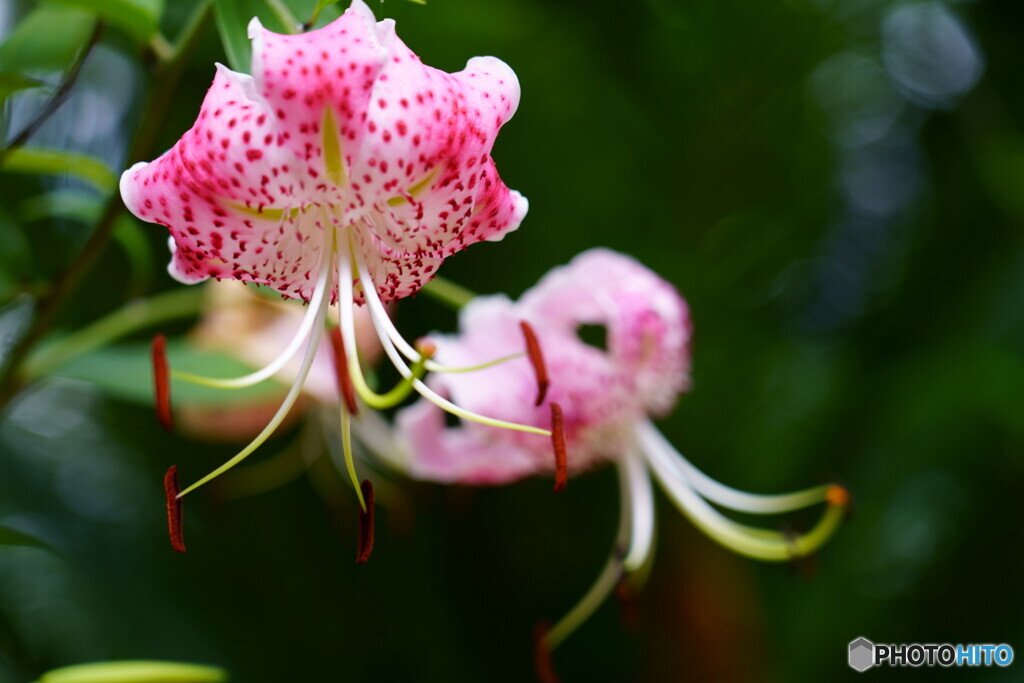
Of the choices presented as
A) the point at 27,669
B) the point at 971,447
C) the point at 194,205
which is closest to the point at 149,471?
the point at 27,669

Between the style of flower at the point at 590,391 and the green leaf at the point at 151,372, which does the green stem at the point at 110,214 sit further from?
the style of flower at the point at 590,391

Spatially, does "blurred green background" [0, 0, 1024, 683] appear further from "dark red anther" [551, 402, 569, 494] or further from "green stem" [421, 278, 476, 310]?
"dark red anther" [551, 402, 569, 494]

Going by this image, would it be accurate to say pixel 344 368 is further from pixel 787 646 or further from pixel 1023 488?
pixel 1023 488

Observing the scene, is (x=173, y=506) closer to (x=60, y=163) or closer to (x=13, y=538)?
(x=13, y=538)

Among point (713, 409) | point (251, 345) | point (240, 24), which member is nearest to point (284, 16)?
point (240, 24)

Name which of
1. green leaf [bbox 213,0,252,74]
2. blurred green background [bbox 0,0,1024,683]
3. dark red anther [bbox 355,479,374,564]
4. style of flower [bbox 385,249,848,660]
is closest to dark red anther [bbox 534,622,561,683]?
style of flower [bbox 385,249,848,660]
